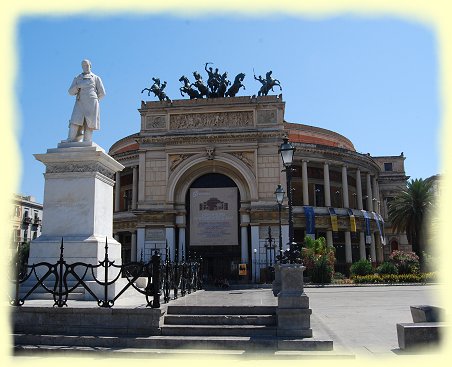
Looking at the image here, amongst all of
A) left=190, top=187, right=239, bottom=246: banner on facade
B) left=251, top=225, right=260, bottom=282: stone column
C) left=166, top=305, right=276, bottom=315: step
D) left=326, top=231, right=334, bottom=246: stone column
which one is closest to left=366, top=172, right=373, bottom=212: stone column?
left=326, top=231, right=334, bottom=246: stone column

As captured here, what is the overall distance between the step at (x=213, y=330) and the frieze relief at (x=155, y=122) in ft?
116

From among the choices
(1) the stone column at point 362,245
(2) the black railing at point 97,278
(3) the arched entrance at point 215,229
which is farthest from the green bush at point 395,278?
(2) the black railing at point 97,278

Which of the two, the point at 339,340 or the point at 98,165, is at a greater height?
the point at 98,165

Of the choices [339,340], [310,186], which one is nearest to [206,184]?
[310,186]

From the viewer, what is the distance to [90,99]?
12.1 m

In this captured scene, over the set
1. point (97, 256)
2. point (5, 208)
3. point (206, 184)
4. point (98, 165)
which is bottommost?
point (97, 256)

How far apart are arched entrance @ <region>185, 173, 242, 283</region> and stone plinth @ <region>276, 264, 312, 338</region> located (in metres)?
30.8

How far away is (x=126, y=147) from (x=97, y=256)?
4873cm

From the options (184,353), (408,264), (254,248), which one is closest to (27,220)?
(254,248)

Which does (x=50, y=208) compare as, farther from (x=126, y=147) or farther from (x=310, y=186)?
(x=126, y=147)

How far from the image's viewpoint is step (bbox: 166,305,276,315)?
31.8 feet

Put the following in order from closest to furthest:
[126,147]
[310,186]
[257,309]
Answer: [257,309] < [310,186] < [126,147]

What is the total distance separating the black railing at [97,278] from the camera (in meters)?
8.68

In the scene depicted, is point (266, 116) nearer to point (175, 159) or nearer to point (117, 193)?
point (175, 159)
